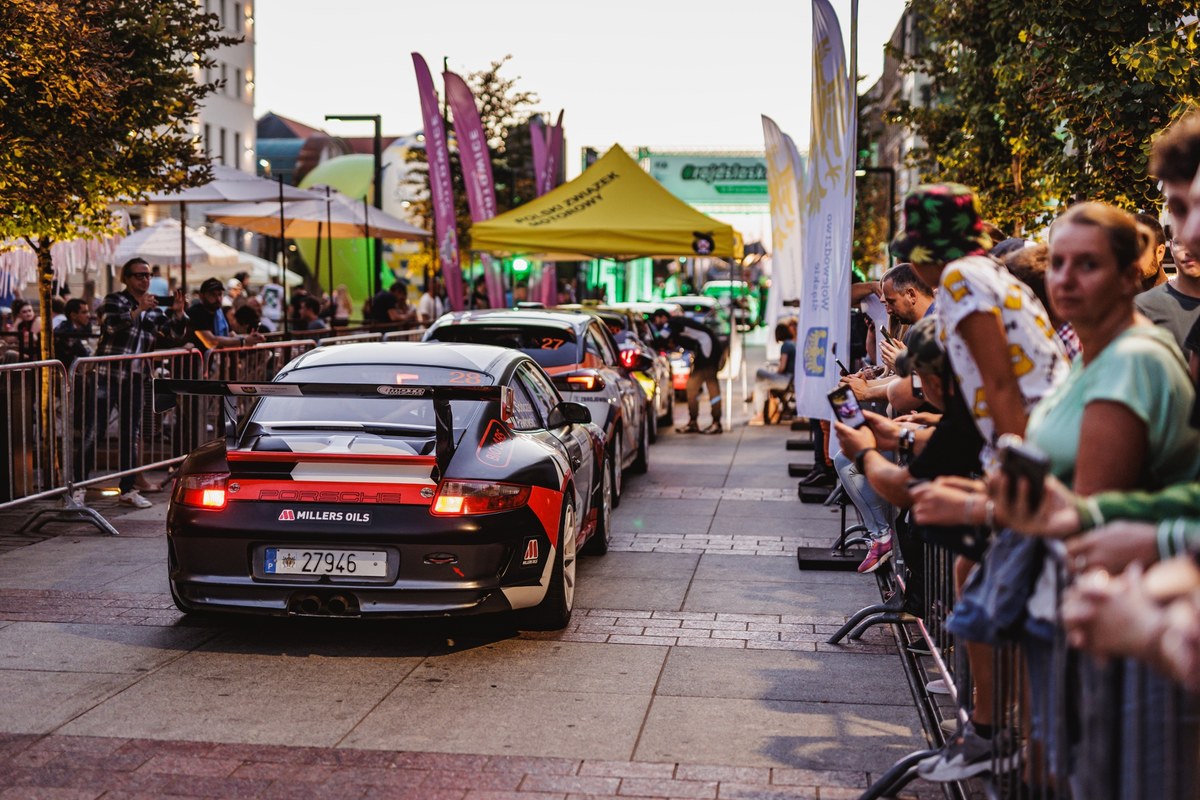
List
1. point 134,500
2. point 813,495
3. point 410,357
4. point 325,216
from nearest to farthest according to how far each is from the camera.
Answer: point 410,357 → point 134,500 → point 813,495 → point 325,216

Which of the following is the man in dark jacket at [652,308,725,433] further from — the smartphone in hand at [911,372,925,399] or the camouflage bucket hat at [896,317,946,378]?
the camouflage bucket hat at [896,317,946,378]

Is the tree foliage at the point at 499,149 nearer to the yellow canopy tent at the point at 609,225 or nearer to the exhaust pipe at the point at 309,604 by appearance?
the yellow canopy tent at the point at 609,225

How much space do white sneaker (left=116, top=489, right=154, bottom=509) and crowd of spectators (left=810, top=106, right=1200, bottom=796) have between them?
8374mm

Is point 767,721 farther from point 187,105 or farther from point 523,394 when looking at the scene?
point 187,105

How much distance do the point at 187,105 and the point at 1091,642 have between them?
11.7 m

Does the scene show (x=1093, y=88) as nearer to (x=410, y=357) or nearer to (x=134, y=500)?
(x=410, y=357)

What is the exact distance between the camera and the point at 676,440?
18.6 meters

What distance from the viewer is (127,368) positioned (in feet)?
38.2

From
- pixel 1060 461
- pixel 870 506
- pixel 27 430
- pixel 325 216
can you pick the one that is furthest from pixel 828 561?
pixel 325 216

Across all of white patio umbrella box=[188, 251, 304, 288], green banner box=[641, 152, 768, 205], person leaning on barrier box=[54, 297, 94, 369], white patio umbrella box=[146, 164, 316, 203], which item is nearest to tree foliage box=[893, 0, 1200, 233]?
person leaning on barrier box=[54, 297, 94, 369]

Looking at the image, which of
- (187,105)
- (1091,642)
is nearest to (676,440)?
(187,105)

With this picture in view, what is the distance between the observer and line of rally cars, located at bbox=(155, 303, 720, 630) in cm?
670

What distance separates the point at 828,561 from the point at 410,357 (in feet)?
10.5

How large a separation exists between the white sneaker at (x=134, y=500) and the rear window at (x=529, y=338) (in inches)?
107
